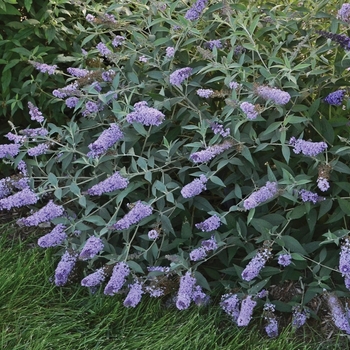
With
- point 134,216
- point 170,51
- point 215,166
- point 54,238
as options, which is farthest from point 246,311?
point 170,51

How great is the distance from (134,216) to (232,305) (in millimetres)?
649

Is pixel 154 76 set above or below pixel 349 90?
below

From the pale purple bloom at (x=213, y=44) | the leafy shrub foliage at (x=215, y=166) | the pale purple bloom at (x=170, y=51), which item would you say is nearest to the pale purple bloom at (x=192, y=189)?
the leafy shrub foliage at (x=215, y=166)

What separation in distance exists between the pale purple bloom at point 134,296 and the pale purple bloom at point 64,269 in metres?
0.37

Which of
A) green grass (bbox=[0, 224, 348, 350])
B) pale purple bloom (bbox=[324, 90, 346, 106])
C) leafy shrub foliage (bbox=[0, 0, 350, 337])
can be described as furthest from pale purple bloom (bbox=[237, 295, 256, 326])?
pale purple bloom (bbox=[324, 90, 346, 106])

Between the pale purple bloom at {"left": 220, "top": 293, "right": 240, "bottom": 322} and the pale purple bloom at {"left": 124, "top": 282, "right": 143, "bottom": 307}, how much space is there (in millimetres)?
411

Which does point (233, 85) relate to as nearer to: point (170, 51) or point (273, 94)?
point (273, 94)

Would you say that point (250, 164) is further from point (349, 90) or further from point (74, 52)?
point (74, 52)

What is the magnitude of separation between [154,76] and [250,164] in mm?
749

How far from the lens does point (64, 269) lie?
10.6 ft

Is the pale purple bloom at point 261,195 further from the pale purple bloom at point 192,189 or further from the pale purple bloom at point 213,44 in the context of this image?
the pale purple bloom at point 213,44

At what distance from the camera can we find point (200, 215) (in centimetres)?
347

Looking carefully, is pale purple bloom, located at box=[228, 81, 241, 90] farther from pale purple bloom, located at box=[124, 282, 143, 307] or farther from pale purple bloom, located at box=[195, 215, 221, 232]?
pale purple bloom, located at box=[124, 282, 143, 307]

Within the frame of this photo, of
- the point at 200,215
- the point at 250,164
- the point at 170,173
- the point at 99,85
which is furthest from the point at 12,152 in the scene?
the point at 250,164
